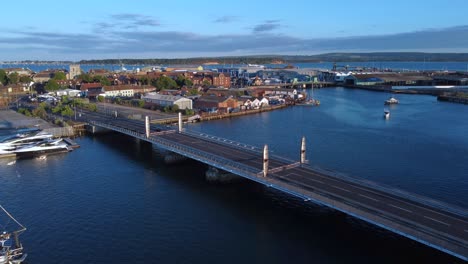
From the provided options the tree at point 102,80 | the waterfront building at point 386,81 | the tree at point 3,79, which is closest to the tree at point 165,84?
the tree at point 102,80

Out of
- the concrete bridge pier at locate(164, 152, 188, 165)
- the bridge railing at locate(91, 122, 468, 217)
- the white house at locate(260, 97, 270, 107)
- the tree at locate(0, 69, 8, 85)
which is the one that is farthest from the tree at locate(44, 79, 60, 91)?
the concrete bridge pier at locate(164, 152, 188, 165)

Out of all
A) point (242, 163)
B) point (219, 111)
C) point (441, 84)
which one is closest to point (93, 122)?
point (219, 111)

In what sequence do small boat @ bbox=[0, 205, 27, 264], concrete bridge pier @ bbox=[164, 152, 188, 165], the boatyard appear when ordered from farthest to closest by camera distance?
1. the boatyard
2. concrete bridge pier @ bbox=[164, 152, 188, 165]
3. small boat @ bbox=[0, 205, 27, 264]

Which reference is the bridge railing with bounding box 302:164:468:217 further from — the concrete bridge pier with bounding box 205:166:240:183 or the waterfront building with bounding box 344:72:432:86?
the waterfront building with bounding box 344:72:432:86

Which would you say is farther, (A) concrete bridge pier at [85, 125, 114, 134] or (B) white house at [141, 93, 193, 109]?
(B) white house at [141, 93, 193, 109]

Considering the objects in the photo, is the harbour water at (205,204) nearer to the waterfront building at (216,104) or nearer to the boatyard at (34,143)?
the boatyard at (34,143)

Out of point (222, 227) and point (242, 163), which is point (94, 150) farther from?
point (222, 227)

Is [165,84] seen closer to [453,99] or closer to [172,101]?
[172,101]

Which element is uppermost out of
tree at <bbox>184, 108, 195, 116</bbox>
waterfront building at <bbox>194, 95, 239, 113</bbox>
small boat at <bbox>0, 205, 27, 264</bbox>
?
waterfront building at <bbox>194, 95, 239, 113</bbox>
